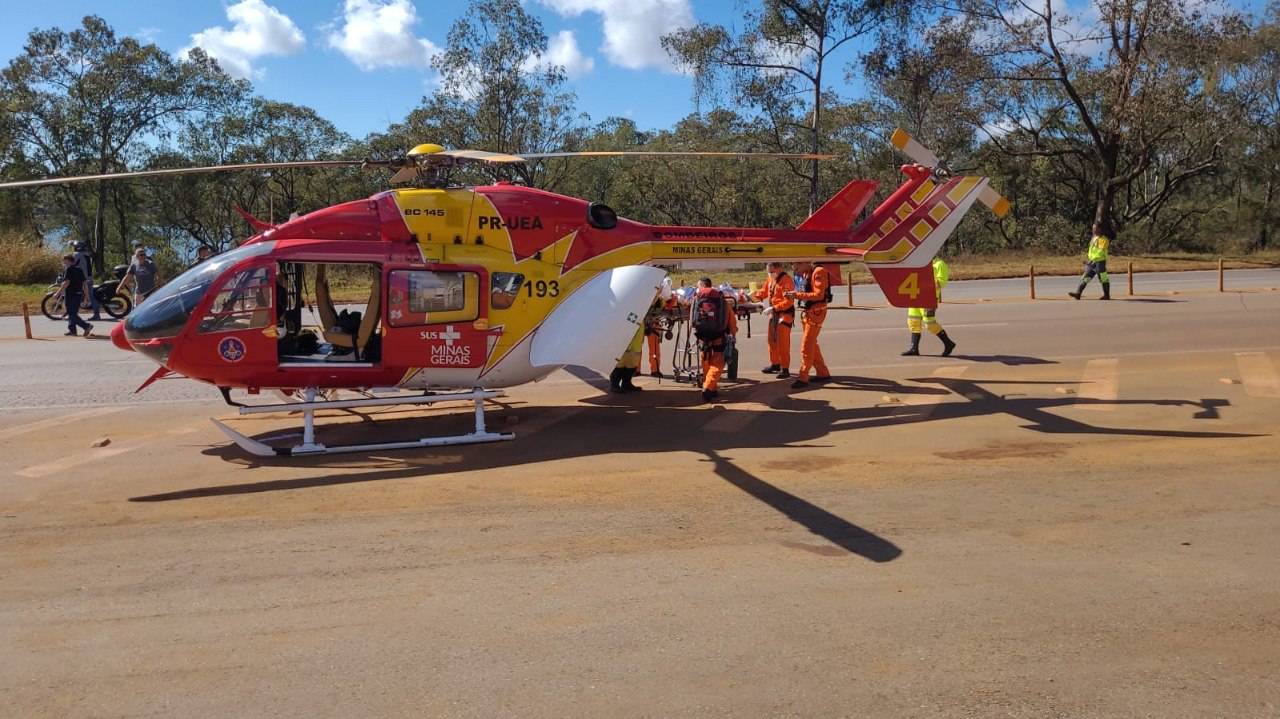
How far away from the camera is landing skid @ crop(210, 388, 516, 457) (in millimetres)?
8969

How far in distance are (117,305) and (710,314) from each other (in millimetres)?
17807

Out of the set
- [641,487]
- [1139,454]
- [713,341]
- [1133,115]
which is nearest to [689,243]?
[713,341]

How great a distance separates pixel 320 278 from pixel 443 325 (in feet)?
6.66

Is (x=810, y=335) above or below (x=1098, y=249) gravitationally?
below

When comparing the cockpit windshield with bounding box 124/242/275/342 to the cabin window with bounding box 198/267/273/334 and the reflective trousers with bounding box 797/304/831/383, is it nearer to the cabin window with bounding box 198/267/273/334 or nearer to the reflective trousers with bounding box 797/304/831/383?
the cabin window with bounding box 198/267/273/334

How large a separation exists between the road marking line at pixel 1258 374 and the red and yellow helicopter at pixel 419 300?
786 centimetres

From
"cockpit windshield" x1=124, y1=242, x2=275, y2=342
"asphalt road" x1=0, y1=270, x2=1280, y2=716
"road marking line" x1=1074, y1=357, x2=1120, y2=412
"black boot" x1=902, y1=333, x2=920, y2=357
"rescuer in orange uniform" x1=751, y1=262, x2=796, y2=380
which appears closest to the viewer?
"asphalt road" x1=0, y1=270, x2=1280, y2=716

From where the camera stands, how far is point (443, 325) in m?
9.83

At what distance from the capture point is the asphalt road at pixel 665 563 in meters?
4.33

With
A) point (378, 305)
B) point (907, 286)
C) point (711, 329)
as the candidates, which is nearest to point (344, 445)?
point (378, 305)

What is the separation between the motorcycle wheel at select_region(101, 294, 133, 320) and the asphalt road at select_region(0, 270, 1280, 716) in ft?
40.8

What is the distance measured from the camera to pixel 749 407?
11.6 m

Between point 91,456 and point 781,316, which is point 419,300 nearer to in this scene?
point 91,456

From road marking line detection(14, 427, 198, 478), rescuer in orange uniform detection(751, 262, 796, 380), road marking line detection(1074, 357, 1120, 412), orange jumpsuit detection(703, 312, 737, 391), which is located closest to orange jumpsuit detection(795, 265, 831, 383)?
rescuer in orange uniform detection(751, 262, 796, 380)
